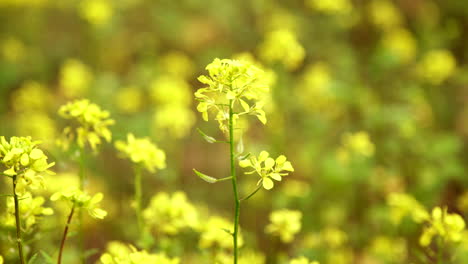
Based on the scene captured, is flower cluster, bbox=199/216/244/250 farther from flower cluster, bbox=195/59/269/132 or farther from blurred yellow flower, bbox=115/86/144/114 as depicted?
blurred yellow flower, bbox=115/86/144/114

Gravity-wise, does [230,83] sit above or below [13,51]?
below

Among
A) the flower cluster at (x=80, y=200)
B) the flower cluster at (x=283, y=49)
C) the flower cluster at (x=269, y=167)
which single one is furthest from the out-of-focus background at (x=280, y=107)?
the flower cluster at (x=269, y=167)

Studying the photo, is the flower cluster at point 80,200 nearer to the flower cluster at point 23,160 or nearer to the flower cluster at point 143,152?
the flower cluster at point 23,160

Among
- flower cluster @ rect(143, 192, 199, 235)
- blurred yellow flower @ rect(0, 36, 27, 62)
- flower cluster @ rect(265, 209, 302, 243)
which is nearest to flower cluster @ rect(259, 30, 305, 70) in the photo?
flower cluster @ rect(265, 209, 302, 243)

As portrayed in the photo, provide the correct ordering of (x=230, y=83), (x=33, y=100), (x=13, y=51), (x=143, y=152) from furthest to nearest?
1. (x=13, y=51)
2. (x=33, y=100)
3. (x=143, y=152)
4. (x=230, y=83)

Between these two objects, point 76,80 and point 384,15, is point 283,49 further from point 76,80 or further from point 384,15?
point 384,15

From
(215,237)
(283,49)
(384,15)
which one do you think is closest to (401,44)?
(384,15)

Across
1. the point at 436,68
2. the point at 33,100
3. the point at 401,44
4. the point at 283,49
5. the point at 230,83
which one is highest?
the point at 401,44
